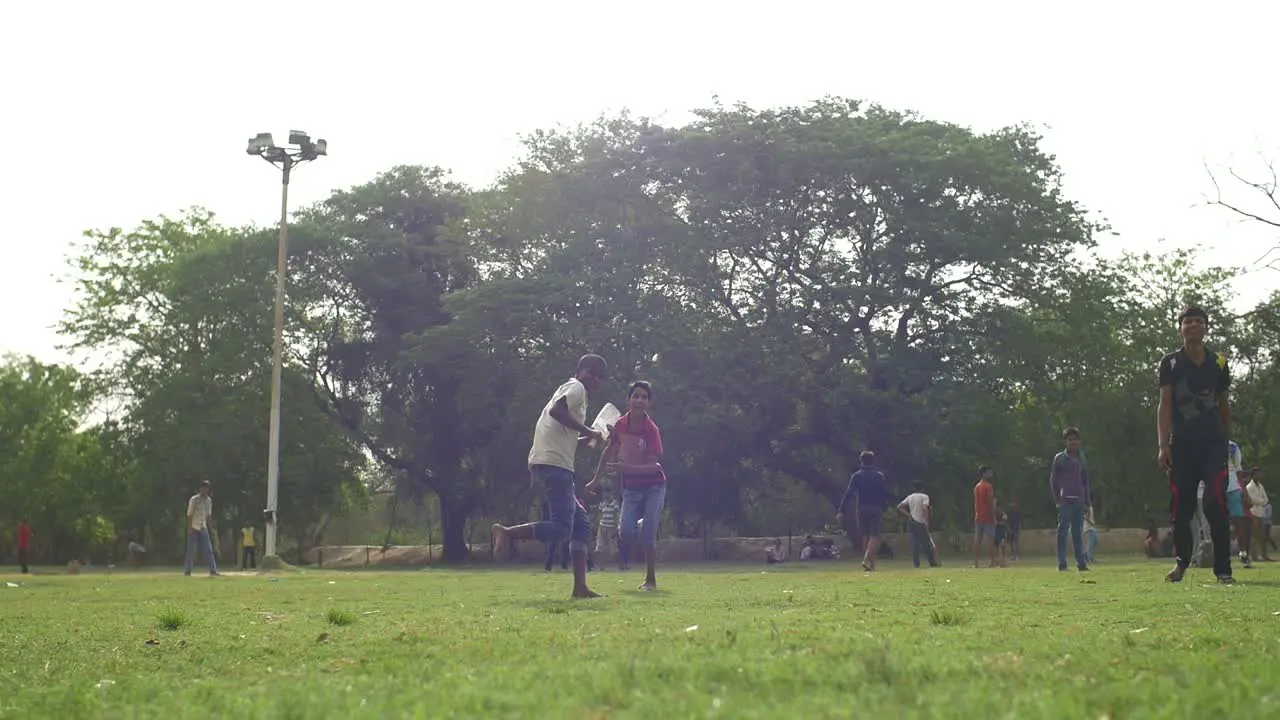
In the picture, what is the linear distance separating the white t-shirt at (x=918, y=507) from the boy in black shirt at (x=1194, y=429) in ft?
61.5

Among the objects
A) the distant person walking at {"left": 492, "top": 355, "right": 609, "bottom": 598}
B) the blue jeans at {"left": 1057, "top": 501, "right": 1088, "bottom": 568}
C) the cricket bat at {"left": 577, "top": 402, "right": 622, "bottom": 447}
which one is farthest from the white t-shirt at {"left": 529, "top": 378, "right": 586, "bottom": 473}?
the blue jeans at {"left": 1057, "top": 501, "right": 1088, "bottom": 568}

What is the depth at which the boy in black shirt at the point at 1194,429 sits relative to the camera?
11.8m

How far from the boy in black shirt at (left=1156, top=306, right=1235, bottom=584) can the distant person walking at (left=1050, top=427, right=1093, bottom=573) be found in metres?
7.38

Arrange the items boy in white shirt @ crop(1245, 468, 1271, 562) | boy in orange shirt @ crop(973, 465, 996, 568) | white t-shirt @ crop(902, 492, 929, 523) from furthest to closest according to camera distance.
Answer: white t-shirt @ crop(902, 492, 929, 523)
boy in orange shirt @ crop(973, 465, 996, 568)
boy in white shirt @ crop(1245, 468, 1271, 562)

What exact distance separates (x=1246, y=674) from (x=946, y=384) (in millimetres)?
37580

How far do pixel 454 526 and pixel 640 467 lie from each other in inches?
1588

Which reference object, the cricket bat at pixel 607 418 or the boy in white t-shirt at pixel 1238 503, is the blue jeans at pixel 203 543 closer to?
the cricket bat at pixel 607 418

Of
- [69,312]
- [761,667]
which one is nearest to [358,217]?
[69,312]

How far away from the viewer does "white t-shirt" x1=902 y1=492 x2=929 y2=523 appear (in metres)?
30.9

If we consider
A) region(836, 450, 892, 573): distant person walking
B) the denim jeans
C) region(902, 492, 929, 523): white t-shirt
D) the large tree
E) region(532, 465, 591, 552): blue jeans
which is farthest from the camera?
the large tree

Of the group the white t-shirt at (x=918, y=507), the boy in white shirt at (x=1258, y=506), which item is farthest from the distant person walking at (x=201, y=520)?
the boy in white shirt at (x=1258, y=506)

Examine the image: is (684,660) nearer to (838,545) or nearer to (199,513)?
(199,513)

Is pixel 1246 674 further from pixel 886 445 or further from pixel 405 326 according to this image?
pixel 405 326

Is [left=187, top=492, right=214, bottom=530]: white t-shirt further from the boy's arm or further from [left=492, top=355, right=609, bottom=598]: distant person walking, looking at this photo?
the boy's arm
